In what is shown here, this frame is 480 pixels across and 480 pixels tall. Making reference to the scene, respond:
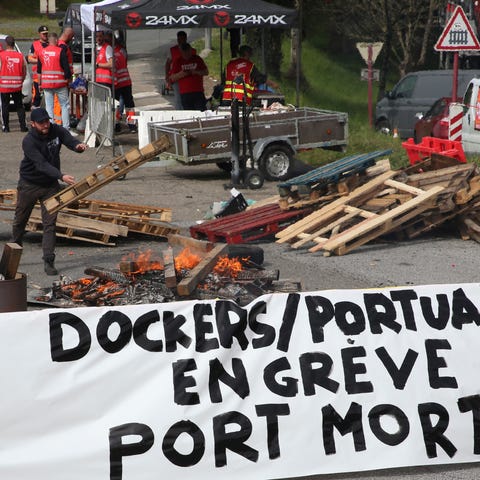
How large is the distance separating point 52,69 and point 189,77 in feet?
8.92

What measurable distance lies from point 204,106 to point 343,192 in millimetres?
8292

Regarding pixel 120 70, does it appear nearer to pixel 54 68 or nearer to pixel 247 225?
pixel 54 68

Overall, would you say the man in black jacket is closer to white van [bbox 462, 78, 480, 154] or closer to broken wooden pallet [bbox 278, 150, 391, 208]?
broken wooden pallet [bbox 278, 150, 391, 208]

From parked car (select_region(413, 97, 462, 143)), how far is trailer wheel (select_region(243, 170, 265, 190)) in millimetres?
5249

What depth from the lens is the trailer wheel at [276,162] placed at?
1714cm

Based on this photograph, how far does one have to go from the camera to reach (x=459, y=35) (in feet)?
59.3

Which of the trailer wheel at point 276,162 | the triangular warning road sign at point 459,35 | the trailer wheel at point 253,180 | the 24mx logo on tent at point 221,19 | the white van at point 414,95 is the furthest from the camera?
the white van at point 414,95

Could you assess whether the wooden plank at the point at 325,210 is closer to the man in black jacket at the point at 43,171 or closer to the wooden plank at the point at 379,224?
the wooden plank at the point at 379,224

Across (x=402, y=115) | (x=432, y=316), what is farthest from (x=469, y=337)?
(x=402, y=115)

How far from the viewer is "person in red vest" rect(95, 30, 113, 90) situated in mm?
20547

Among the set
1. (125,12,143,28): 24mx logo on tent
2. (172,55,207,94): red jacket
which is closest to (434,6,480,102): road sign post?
(172,55,207,94): red jacket

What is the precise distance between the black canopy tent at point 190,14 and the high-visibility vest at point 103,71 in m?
1.69

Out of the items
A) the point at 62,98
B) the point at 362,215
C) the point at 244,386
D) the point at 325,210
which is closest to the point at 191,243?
the point at 325,210

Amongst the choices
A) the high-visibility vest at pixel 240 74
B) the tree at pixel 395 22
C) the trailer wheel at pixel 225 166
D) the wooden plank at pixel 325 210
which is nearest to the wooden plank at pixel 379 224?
the wooden plank at pixel 325 210
